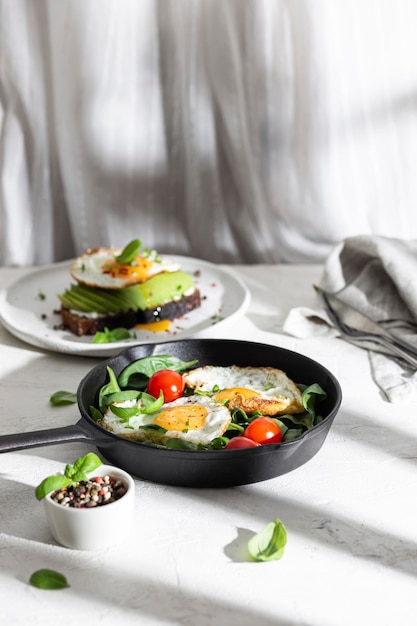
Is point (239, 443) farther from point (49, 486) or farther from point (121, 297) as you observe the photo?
point (121, 297)

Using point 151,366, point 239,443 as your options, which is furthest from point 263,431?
point 151,366

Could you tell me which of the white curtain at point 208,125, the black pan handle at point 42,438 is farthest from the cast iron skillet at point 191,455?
the white curtain at point 208,125

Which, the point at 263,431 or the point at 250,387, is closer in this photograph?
the point at 263,431

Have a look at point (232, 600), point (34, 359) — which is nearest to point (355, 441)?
point (232, 600)

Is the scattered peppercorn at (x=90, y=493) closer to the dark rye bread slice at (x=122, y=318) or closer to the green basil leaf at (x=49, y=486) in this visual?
the green basil leaf at (x=49, y=486)

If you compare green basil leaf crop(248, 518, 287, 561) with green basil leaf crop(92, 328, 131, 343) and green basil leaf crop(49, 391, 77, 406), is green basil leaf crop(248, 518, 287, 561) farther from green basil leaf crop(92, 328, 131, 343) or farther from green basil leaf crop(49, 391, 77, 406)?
green basil leaf crop(92, 328, 131, 343)

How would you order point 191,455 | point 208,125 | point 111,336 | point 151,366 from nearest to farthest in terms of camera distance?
point 191,455 → point 151,366 → point 111,336 → point 208,125
